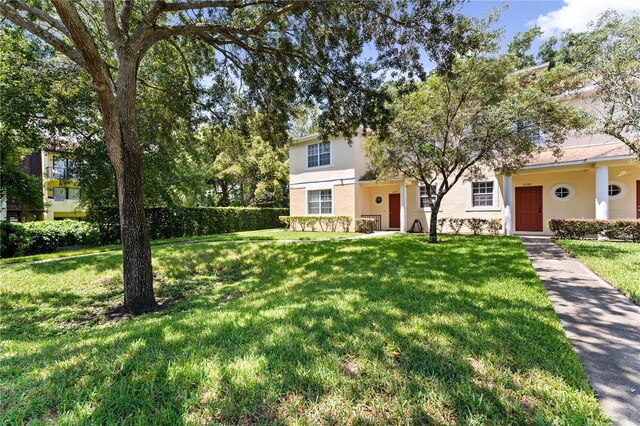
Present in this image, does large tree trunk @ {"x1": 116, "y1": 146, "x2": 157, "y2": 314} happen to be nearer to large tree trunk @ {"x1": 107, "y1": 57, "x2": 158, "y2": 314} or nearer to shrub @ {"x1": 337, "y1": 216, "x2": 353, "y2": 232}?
large tree trunk @ {"x1": 107, "y1": 57, "x2": 158, "y2": 314}

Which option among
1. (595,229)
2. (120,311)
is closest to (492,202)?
(595,229)

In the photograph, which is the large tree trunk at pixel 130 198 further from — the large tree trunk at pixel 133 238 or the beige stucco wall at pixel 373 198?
the beige stucco wall at pixel 373 198

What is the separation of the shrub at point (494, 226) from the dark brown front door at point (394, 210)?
5.51 meters

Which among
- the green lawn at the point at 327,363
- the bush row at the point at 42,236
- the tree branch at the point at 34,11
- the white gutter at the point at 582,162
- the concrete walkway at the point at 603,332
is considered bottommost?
the concrete walkway at the point at 603,332

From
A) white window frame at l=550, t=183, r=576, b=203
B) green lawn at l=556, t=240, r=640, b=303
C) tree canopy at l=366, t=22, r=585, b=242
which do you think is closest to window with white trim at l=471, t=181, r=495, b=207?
white window frame at l=550, t=183, r=576, b=203

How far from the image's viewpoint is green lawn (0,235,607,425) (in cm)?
212

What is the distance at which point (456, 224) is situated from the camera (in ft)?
50.1

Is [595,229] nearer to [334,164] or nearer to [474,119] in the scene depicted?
[474,119]

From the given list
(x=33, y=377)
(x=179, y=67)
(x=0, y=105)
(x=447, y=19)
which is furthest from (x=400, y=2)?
(x=0, y=105)

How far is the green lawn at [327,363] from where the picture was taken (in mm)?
2123

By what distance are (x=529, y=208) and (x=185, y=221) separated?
61.5 feet

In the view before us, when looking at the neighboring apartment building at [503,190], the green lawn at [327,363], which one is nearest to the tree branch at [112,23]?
the green lawn at [327,363]

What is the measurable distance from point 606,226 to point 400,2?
37.4 feet

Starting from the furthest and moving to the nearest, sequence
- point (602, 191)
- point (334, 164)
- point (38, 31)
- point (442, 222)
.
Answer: point (334, 164) → point (442, 222) → point (602, 191) → point (38, 31)
